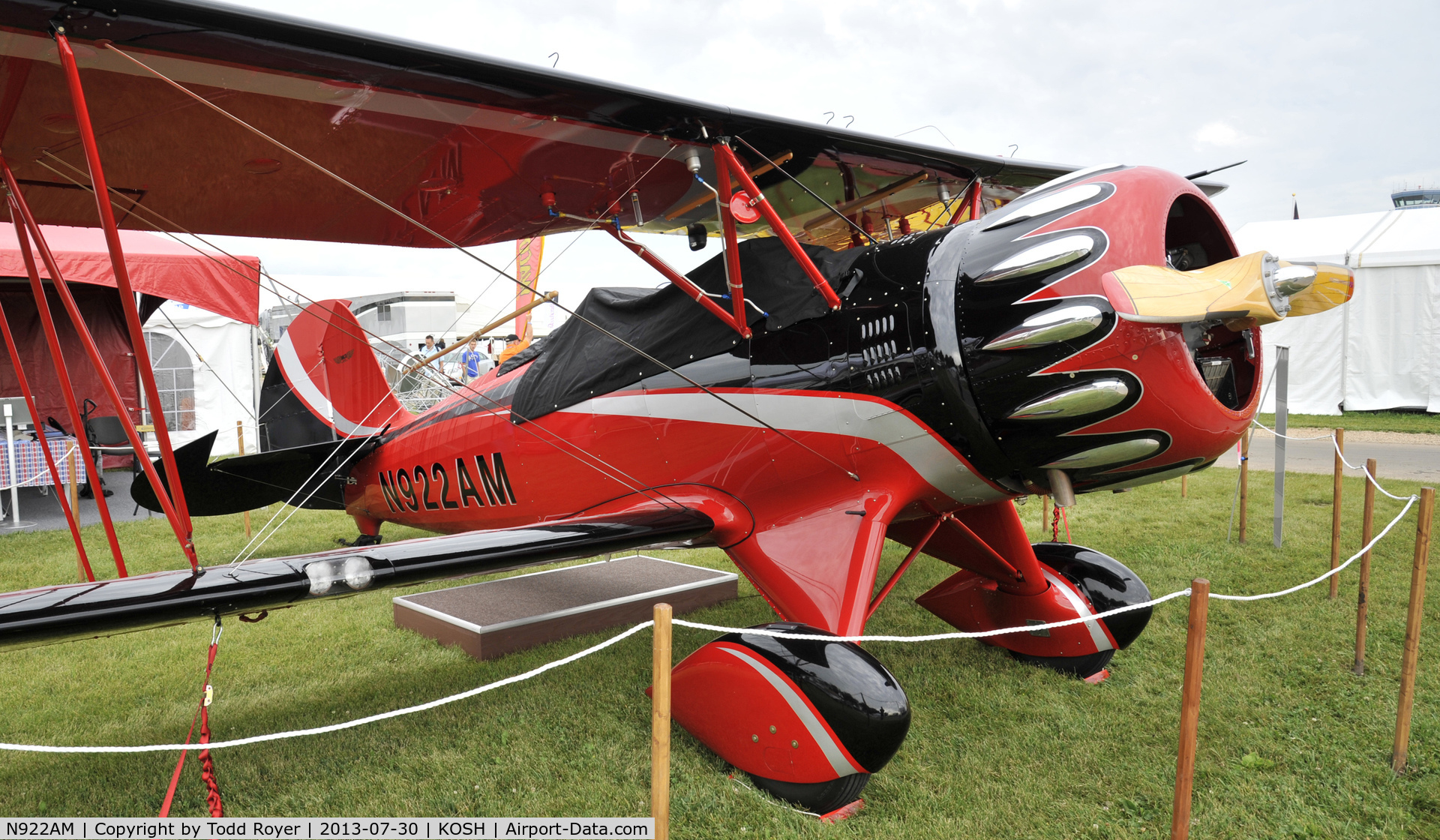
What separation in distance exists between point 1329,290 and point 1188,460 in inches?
28.6

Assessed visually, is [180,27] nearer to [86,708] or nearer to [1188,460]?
[86,708]

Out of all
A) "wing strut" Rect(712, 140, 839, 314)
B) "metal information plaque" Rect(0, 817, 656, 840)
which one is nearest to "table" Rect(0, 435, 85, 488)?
"metal information plaque" Rect(0, 817, 656, 840)

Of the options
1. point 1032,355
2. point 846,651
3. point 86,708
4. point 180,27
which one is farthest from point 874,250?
point 86,708

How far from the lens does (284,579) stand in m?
2.72

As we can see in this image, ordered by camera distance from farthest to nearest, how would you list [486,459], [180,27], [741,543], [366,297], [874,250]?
[366,297] → [486,459] → [741,543] → [874,250] → [180,27]

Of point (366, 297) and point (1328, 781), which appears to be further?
point (366, 297)

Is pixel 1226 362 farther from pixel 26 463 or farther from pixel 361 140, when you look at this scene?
pixel 26 463

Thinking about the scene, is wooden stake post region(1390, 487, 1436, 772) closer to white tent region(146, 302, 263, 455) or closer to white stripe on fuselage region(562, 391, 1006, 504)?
white stripe on fuselage region(562, 391, 1006, 504)

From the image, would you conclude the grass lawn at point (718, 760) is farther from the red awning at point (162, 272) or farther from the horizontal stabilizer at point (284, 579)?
the red awning at point (162, 272)

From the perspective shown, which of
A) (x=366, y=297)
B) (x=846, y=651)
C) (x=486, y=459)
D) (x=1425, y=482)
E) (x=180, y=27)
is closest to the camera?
(x=180, y=27)

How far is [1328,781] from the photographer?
294 centimetres

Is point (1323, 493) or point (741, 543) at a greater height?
point (741, 543)

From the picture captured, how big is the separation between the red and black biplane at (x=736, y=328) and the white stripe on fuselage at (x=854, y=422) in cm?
1

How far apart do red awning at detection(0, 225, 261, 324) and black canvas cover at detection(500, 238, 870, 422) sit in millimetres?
6387
